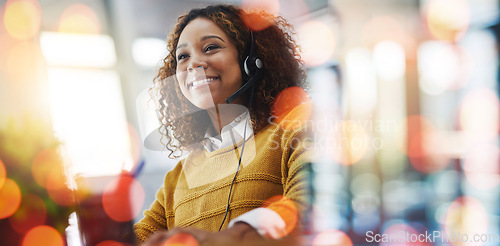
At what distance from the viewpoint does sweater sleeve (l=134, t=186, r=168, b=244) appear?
0.71 meters

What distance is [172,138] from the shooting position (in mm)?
827

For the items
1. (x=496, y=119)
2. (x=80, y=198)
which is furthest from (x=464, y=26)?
(x=80, y=198)

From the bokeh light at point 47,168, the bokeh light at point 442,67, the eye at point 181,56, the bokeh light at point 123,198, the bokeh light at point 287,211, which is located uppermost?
the bokeh light at point 442,67

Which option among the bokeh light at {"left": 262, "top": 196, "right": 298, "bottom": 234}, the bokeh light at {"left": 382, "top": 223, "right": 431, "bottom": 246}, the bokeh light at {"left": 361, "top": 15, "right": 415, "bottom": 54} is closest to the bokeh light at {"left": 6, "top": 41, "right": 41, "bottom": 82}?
the bokeh light at {"left": 262, "top": 196, "right": 298, "bottom": 234}

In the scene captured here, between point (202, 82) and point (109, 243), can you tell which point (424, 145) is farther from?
point (109, 243)

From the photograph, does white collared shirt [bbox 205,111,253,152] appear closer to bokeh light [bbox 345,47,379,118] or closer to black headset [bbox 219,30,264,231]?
black headset [bbox 219,30,264,231]

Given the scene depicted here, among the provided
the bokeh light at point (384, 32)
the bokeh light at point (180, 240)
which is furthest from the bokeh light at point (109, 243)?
the bokeh light at point (384, 32)

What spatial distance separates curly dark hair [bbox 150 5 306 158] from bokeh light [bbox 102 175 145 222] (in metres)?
0.13

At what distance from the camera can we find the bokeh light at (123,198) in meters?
0.60

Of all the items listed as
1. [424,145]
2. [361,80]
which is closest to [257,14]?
[361,80]

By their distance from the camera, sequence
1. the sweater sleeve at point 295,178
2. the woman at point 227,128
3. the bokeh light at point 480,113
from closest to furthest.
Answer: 1. the sweater sleeve at point 295,178
2. the woman at point 227,128
3. the bokeh light at point 480,113

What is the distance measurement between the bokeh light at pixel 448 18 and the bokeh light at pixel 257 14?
7.27 feet

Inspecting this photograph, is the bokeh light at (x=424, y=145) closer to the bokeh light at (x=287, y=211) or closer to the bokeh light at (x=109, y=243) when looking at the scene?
the bokeh light at (x=287, y=211)

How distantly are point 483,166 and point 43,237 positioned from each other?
2.69 metres
